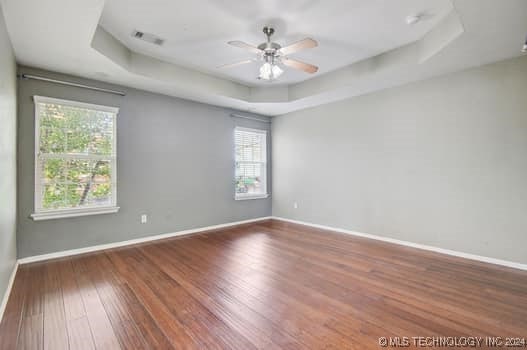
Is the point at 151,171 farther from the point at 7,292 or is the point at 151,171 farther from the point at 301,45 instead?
the point at 301,45

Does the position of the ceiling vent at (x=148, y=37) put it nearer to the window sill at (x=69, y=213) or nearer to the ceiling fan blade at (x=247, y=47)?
the ceiling fan blade at (x=247, y=47)

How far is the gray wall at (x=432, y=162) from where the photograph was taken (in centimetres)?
310

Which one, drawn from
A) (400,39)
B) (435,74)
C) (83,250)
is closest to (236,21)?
(400,39)

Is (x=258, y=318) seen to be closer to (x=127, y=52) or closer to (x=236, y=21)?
(x=236, y=21)

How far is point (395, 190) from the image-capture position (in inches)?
163

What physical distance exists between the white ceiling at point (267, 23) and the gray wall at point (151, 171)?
44.6 inches

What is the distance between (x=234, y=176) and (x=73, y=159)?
2.86 meters

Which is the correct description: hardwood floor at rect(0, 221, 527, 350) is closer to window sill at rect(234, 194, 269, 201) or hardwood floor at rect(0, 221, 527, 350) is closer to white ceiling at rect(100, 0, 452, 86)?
window sill at rect(234, 194, 269, 201)

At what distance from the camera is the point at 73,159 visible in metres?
3.55

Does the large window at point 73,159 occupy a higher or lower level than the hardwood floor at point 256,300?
higher

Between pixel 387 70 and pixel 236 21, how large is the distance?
222cm

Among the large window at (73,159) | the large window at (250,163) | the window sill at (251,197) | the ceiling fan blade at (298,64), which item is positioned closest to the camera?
the ceiling fan blade at (298,64)

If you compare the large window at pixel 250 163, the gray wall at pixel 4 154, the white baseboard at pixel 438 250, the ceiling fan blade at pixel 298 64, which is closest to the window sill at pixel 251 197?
the large window at pixel 250 163

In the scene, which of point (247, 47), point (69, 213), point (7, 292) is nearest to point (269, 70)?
point (247, 47)
